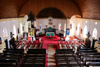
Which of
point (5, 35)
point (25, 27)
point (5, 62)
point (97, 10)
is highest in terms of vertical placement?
point (97, 10)

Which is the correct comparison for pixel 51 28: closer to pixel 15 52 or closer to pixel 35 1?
pixel 35 1

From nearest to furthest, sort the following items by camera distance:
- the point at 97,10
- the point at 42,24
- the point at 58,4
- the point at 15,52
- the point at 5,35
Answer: the point at 15,52 < the point at 97,10 < the point at 5,35 < the point at 58,4 < the point at 42,24

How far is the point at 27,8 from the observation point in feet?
71.7

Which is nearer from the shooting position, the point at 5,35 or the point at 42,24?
the point at 5,35

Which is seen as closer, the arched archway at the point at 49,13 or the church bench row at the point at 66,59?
the church bench row at the point at 66,59

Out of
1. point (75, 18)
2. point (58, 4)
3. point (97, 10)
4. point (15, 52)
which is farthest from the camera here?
point (75, 18)

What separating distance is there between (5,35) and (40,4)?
409 inches

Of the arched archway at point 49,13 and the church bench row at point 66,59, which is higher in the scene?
the arched archway at point 49,13

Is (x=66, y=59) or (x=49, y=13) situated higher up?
(x=49, y=13)

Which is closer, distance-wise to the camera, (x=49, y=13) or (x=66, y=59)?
(x=66, y=59)

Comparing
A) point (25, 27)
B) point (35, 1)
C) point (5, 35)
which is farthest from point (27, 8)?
point (5, 35)

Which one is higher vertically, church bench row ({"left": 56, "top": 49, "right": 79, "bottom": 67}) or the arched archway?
the arched archway

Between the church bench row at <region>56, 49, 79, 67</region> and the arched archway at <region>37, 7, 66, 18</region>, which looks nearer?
the church bench row at <region>56, 49, 79, 67</region>

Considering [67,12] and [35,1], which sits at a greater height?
[35,1]
